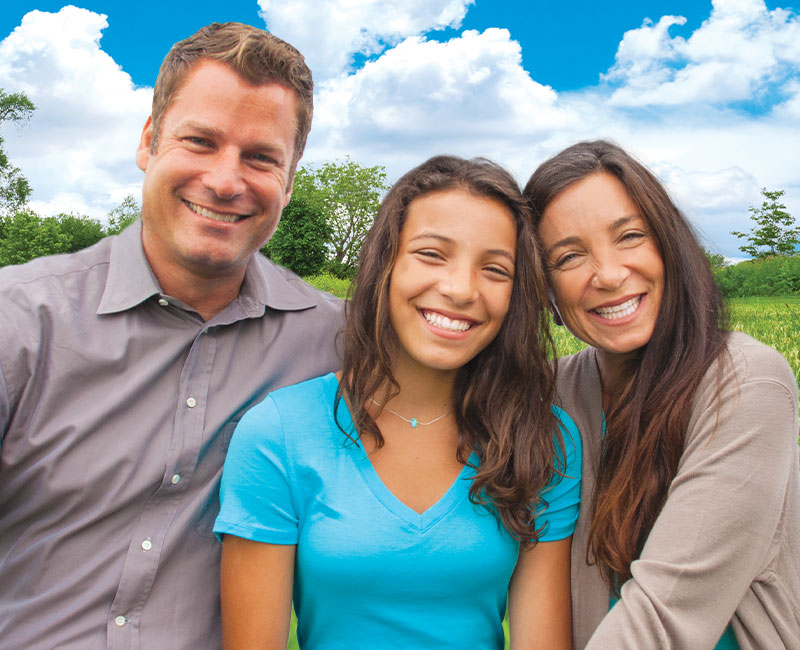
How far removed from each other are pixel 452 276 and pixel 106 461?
1.28 meters

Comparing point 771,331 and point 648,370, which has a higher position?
point 648,370

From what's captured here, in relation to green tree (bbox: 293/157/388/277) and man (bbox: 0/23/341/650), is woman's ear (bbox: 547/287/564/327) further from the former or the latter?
green tree (bbox: 293/157/388/277)

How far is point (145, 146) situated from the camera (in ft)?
9.41

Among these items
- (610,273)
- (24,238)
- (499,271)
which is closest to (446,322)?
(499,271)

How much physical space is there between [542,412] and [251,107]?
149 centimetres

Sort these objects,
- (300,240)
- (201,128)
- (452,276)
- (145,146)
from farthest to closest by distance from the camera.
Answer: (300,240) → (145,146) → (201,128) → (452,276)

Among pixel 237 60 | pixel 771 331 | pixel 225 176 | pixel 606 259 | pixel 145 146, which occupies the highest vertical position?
pixel 237 60

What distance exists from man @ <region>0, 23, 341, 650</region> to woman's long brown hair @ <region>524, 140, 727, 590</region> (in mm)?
1064

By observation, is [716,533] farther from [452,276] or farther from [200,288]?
[200,288]

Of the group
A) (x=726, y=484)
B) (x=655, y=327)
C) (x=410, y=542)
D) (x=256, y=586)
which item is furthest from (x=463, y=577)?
(x=655, y=327)

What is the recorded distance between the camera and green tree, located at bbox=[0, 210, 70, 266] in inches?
1908

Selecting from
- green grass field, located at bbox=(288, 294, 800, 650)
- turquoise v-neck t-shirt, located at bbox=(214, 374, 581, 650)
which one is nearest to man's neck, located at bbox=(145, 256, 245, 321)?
turquoise v-neck t-shirt, located at bbox=(214, 374, 581, 650)

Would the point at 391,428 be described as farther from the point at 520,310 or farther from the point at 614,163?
the point at 614,163

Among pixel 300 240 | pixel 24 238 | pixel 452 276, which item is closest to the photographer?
pixel 452 276
